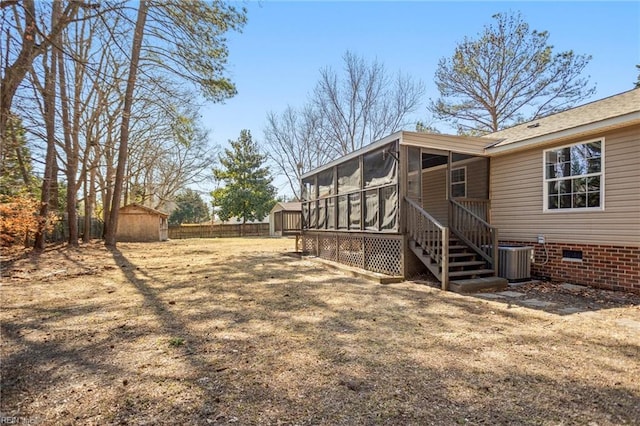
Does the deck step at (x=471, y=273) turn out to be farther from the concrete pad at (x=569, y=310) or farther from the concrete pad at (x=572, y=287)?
the concrete pad at (x=569, y=310)

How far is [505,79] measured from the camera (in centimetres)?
1708

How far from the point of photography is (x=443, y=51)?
57.6ft

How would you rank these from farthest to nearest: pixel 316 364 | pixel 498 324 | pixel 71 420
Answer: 1. pixel 498 324
2. pixel 316 364
3. pixel 71 420

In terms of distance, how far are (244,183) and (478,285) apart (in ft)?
98.6

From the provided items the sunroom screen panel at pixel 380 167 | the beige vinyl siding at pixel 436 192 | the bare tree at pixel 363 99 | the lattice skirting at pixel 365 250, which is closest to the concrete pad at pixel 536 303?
the lattice skirting at pixel 365 250

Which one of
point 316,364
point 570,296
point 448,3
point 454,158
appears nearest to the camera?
point 316,364

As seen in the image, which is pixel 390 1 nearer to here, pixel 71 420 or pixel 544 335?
pixel 544 335

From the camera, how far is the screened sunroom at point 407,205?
715 centimetres

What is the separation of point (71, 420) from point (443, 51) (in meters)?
19.8

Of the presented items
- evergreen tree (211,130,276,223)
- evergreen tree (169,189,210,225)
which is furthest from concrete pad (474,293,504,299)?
evergreen tree (169,189,210,225)

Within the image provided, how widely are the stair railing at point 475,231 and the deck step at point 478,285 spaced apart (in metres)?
0.40

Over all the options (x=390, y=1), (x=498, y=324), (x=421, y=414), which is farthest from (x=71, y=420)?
(x=390, y=1)

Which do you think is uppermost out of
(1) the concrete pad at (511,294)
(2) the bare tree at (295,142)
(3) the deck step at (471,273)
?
(2) the bare tree at (295,142)

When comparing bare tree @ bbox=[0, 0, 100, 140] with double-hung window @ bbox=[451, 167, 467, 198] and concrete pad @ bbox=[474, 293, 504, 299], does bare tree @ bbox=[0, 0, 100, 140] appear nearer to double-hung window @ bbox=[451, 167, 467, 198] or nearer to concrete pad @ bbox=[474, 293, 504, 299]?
concrete pad @ bbox=[474, 293, 504, 299]
